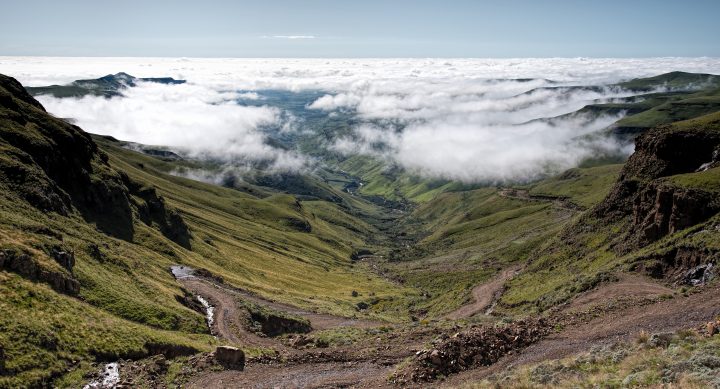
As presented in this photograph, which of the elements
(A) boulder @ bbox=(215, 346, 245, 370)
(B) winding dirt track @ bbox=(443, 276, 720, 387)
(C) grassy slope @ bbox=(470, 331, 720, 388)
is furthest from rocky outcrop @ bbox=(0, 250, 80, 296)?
(C) grassy slope @ bbox=(470, 331, 720, 388)

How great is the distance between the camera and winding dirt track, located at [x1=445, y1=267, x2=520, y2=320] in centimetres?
10138

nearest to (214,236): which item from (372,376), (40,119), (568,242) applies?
(40,119)

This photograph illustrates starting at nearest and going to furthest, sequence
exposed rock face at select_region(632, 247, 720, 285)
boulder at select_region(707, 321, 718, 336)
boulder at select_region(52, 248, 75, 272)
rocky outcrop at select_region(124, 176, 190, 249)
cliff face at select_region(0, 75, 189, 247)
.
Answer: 1. boulder at select_region(707, 321, 718, 336)
2. boulder at select_region(52, 248, 75, 272)
3. exposed rock face at select_region(632, 247, 720, 285)
4. cliff face at select_region(0, 75, 189, 247)
5. rocky outcrop at select_region(124, 176, 190, 249)

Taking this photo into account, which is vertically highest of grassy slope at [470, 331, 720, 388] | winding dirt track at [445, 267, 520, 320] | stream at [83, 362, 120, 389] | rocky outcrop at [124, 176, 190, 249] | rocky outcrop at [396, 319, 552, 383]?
grassy slope at [470, 331, 720, 388]

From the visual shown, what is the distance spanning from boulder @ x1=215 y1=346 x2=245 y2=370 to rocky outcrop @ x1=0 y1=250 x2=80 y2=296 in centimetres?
2221

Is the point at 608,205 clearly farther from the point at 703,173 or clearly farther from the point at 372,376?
the point at 372,376

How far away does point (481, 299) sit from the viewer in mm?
112375

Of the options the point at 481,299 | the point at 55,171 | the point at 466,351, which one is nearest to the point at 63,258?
the point at 466,351

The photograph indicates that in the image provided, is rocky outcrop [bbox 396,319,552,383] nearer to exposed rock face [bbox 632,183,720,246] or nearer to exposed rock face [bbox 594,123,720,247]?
exposed rock face [bbox 632,183,720,246]

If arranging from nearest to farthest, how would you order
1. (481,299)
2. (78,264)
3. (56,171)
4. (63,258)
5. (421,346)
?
(421,346) < (63,258) < (78,264) < (56,171) < (481,299)

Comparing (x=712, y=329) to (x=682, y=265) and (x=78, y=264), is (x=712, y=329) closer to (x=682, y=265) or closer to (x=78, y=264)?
(x=682, y=265)

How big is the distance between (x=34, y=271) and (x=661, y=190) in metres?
96.5

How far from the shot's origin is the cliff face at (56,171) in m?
85.3

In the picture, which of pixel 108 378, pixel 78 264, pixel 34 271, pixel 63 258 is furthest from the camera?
pixel 78 264
